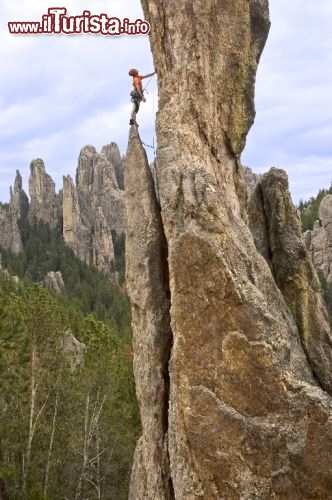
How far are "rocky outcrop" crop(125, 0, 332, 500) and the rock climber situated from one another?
25.0 inches

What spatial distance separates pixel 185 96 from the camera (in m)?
14.1

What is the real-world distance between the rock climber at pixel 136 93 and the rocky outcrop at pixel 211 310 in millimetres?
635

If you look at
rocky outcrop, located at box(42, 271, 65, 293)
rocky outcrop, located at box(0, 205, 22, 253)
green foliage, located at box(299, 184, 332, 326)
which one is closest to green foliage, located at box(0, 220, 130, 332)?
rocky outcrop, located at box(42, 271, 65, 293)

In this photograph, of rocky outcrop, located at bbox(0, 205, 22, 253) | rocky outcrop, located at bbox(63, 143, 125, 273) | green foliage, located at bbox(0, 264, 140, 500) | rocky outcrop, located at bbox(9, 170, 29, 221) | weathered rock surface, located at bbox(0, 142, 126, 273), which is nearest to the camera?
green foliage, located at bbox(0, 264, 140, 500)

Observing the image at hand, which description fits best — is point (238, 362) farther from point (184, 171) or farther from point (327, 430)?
point (184, 171)

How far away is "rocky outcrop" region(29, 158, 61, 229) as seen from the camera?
5950 inches

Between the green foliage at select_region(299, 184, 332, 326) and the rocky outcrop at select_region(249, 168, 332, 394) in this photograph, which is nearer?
the rocky outcrop at select_region(249, 168, 332, 394)

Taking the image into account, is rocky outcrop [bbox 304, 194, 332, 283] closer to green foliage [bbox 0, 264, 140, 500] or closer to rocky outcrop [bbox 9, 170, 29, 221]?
green foliage [bbox 0, 264, 140, 500]

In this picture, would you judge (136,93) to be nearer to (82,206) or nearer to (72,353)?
(72,353)

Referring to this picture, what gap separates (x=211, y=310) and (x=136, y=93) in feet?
21.8

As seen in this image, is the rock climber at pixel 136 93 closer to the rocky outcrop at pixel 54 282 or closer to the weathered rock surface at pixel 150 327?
the weathered rock surface at pixel 150 327

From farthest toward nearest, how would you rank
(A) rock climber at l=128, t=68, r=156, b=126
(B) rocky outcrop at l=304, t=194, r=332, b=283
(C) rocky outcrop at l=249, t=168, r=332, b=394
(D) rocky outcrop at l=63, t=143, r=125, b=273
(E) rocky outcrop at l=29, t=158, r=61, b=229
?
(E) rocky outcrop at l=29, t=158, r=61, b=229
(D) rocky outcrop at l=63, t=143, r=125, b=273
(B) rocky outcrop at l=304, t=194, r=332, b=283
(A) rock climber at l=128, t=68, r=156, b=126
(C) rocky outcrop at l=249, t=168, r=332, b=394

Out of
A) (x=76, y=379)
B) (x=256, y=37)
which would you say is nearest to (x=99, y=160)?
(x=76, y=379)

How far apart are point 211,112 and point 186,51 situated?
60.7 inches
